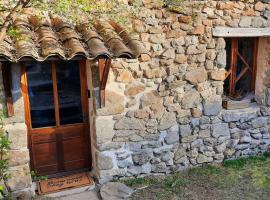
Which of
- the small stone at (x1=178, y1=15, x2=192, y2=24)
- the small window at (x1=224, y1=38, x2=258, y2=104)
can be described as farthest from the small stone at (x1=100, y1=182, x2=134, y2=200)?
the small stone at (x1=178, y1=15, x2=192, y2=24)

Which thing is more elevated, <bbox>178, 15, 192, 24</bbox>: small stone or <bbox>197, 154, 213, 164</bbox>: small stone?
<bbox>178, 15, 192, 24</bbox>: small stone

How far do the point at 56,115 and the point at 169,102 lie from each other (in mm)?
1587

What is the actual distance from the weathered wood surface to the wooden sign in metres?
2.77

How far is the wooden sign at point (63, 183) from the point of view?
391cm

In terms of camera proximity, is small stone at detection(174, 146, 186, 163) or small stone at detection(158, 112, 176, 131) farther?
small stone at detection(174, 146, 186, 163)

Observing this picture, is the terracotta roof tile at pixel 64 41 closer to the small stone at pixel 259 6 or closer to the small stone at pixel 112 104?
the small stone at pixel 112 104

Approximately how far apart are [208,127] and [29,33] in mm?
2913

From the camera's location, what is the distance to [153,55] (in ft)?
13.0

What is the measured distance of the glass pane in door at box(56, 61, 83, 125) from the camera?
393 cm

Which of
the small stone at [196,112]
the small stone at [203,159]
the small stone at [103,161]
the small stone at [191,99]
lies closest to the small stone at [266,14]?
Result: the small stone at [191,99]

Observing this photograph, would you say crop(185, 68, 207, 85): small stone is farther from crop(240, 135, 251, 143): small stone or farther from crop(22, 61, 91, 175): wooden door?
crop(22, 61, 91, 175): wooden door

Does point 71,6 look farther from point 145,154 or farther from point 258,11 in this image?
point 258,11

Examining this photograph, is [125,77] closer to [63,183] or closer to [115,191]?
[115,191]

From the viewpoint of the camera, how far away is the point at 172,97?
4.22 meters
